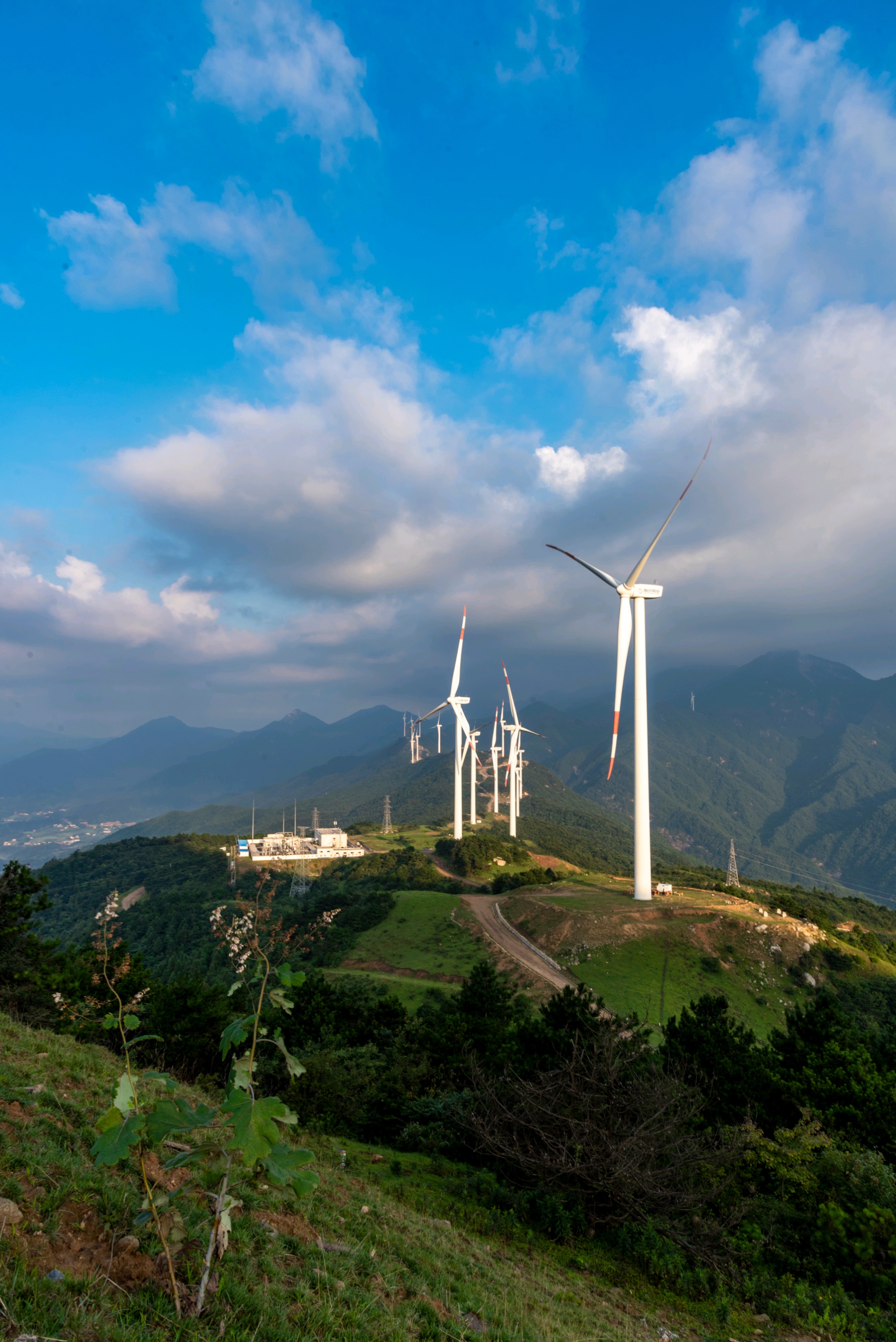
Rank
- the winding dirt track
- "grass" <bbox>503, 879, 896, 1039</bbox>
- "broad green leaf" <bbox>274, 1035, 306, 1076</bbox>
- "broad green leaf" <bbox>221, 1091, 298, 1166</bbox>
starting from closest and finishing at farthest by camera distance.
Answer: "broad green leaf" <bbox>221, 1091, 298, 1166</bbox> < "broad green leaf" <bbox>274, 1035, 306, 1076</bbox> < "grass" <bbox>503, 879, 896, 1039</bbox> < the winding dirt track

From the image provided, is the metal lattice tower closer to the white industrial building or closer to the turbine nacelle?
the white industrial building

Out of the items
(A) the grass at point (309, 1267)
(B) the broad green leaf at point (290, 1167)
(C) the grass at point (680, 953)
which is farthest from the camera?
(C) the grass at point (680, 953)

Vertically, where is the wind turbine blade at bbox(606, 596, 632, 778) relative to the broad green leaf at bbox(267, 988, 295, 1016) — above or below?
above

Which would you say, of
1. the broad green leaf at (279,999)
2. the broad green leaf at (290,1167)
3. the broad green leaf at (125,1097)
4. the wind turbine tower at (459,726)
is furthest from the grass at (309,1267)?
the wind turbine tower at (459,726)

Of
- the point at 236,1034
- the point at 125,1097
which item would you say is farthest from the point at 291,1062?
the point at 125,1097

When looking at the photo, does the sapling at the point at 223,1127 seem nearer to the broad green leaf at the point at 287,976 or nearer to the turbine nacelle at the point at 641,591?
the broad green leaf at the point at 287,976

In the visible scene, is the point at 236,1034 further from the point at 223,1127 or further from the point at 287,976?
the point at 223,1127

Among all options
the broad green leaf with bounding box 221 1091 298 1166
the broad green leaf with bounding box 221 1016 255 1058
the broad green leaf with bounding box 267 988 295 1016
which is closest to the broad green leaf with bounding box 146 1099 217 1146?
the broad green leaf with bounding box 221 1091 298 1166

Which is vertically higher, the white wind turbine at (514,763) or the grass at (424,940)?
the white wind turbine at (514,763)
